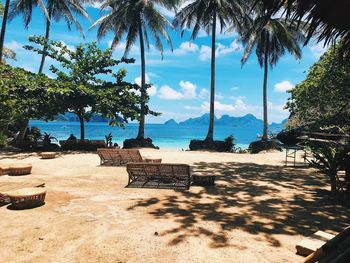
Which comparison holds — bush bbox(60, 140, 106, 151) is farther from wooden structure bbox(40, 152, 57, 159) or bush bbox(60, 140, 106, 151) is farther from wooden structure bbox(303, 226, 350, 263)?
wooden structure bbox(303, 226, 350, 263)

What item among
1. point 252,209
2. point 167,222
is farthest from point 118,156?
point 167,222

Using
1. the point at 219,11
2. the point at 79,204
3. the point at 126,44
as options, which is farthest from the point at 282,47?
the point at 79,204

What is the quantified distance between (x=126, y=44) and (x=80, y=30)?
5539 millimetres

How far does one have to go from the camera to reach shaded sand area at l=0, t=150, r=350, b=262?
5.49 meters

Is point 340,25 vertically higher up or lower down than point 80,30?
lower down

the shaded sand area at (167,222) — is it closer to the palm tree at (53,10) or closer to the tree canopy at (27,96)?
the tree canopy at (27,96)

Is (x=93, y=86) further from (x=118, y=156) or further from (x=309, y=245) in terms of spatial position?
(x=309, y=245)

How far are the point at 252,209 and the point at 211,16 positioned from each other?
23.9 m

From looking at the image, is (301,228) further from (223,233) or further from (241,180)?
(241,180)

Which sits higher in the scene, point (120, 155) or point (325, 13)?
point (325, 13)

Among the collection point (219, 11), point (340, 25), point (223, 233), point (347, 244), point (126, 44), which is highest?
point (219, 11)

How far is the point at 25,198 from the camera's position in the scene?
7941 millimetres

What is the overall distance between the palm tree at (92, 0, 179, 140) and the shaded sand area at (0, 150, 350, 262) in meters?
18.0

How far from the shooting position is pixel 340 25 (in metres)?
3.62
